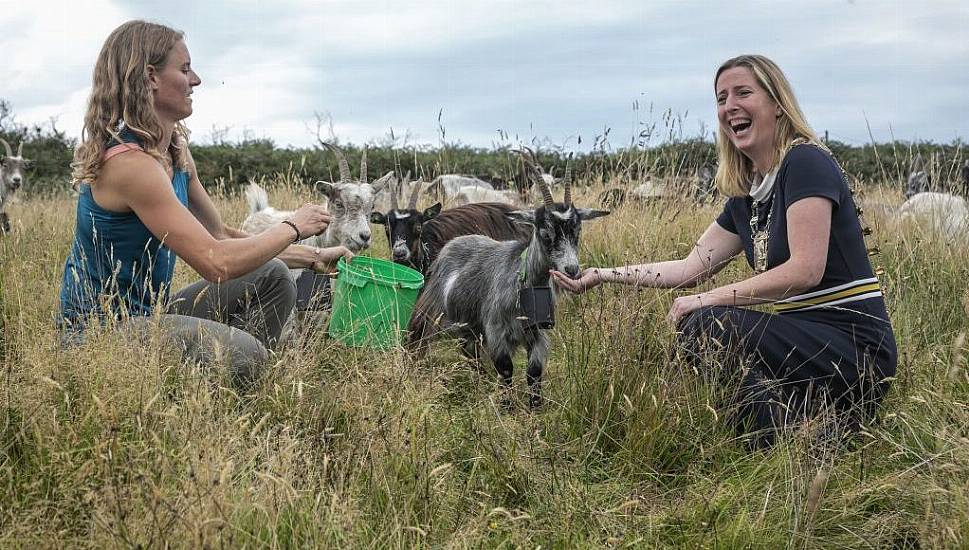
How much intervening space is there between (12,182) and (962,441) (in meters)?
15.4

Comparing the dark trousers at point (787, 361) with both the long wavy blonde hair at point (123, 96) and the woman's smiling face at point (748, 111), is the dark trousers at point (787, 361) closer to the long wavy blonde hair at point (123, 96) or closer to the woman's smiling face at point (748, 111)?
the woman's smiling face at point (748, 111)

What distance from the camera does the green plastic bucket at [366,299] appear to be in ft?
14.2

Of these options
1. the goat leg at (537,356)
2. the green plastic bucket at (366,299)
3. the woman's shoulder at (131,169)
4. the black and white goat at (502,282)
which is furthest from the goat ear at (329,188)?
the woman's shoulder at (131,169)

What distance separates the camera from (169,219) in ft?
11.3

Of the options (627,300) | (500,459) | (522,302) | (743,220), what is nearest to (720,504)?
(500,459)

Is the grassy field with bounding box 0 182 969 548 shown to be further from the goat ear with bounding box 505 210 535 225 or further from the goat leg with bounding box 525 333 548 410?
the goat ear with bounding box 505 210 535 225

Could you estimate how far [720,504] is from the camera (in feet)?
9.28

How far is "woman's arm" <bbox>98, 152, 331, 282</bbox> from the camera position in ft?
11.2

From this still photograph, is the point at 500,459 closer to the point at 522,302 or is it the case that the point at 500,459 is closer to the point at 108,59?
the point at 522,302

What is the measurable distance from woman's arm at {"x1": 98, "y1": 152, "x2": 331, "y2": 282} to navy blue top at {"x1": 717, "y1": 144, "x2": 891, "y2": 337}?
83.4 inches

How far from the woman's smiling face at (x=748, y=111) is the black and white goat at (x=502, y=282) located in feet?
3.50

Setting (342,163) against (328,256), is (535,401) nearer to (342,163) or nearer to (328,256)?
(328,256)

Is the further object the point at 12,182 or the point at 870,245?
the point at 12,182

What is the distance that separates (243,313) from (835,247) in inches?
112
